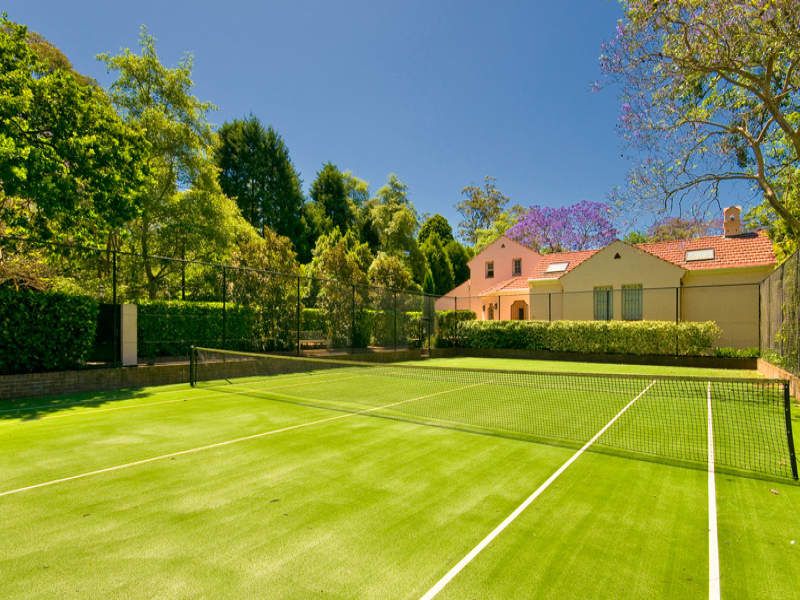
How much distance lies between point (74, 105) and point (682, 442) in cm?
1601

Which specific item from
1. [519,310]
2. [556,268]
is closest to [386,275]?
[556,268]

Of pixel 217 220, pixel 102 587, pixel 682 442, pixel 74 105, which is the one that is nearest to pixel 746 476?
pixel 682 442

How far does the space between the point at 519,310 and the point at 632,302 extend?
392 inches

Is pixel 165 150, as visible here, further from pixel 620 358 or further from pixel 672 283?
pixel 672 283

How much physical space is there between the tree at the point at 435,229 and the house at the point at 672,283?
2231 centimetres

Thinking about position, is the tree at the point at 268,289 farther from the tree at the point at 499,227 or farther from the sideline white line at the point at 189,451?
the tree at the point at 499,227

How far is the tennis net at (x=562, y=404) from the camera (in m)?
6.05

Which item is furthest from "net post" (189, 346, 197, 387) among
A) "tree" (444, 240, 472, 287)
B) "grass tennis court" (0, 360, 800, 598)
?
"tree" (444, 240, 472, 287)

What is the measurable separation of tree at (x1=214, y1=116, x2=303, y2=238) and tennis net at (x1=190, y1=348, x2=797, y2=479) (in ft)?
95.1

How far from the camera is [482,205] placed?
5838 cm

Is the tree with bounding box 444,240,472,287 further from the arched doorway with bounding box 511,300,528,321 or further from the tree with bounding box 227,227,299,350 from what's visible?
the tree with bounding box 227,227,299,350

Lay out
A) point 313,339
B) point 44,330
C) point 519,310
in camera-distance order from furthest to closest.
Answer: point 519,310 → point 313,339 → point 44,330

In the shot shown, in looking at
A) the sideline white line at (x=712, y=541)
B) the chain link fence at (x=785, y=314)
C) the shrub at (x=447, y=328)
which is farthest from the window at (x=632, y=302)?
the sideline white line at (x=712, y=541)

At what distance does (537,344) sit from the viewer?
22.7 meters
